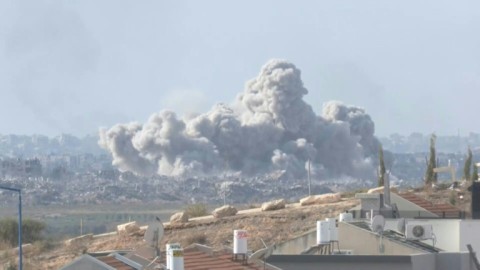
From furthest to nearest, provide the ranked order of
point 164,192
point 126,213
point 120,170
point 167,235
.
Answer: point 120,170 → point 164,192 → point 126,213 → point 167,235

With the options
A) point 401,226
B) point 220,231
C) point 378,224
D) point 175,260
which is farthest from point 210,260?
point 220,231

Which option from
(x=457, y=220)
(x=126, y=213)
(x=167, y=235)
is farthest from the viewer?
(x=126, y=213)

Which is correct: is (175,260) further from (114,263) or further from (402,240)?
(402,240)

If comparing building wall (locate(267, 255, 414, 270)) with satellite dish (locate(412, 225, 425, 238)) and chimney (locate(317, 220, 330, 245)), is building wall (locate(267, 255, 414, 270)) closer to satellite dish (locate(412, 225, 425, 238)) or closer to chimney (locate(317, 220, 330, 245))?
chimney (locate(317, 220, 330, 245))

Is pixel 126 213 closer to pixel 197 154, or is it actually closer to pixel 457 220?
pixel 197 154

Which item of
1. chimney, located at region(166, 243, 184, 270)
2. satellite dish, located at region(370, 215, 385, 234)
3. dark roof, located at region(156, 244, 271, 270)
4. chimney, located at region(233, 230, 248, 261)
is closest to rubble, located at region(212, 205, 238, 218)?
satellite dish, located at region(370, 215, 385, 234)

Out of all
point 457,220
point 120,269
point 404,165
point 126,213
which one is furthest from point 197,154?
point 120,269
